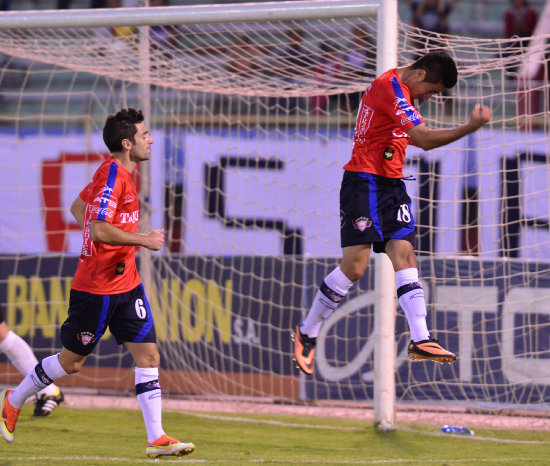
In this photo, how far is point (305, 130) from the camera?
8727mm

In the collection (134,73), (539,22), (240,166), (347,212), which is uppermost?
(539,22)

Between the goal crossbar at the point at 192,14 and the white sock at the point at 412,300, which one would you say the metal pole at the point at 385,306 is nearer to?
the goal crossbar at the point at 192,14

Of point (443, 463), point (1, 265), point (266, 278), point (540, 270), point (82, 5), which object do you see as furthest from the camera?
point (82, 5)

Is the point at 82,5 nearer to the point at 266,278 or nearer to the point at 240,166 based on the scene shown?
the point at 240,166

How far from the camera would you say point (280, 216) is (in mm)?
8727

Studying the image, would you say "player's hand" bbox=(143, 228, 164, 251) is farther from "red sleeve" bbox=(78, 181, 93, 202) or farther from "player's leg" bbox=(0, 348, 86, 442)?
"player's leg" bbox=(0, 348, 86, 442)

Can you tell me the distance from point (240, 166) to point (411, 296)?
409cm

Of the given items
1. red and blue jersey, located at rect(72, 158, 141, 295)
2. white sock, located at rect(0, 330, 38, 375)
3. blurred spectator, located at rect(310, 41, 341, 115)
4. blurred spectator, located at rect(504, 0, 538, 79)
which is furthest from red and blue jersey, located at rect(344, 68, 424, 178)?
blurred spectator, located at rect(504, 0, 538, 79)

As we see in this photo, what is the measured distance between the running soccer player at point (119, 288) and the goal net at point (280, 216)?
272 cm

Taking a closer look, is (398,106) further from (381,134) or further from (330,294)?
(330,294)

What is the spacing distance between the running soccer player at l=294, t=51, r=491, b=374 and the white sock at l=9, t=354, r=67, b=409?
1702 millimetres

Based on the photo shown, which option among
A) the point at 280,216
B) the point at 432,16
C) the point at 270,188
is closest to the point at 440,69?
the point at 280,216

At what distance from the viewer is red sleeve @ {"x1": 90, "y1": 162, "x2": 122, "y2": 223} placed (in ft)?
16.4

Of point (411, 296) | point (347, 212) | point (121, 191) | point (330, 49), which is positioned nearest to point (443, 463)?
point (411, 296)
